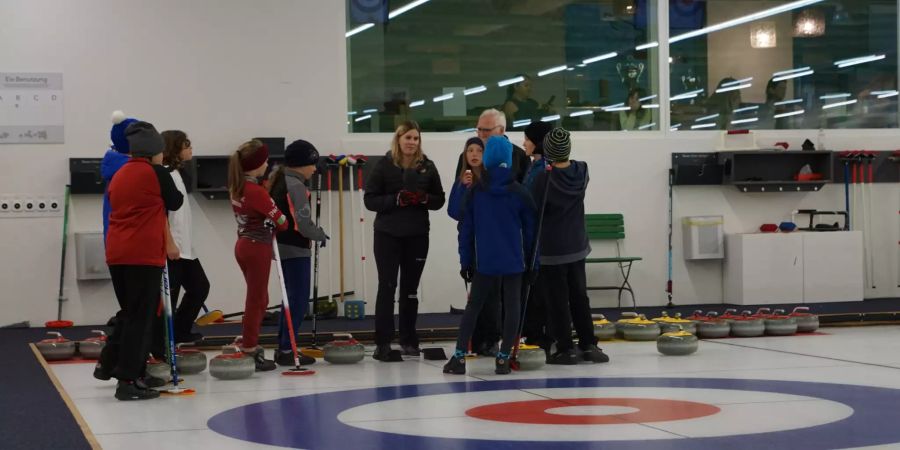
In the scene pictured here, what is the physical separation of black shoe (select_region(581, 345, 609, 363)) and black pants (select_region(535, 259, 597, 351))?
30mm

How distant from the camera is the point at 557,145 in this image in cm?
713

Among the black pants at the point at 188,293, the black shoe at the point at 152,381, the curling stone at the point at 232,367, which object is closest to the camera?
the black shoe at the point at 152,381

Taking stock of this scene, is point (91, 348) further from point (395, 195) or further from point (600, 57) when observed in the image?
point (600, 57)

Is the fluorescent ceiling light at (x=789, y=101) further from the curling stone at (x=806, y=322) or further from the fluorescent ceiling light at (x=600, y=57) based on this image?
the curling stone at (x=806, y=322)

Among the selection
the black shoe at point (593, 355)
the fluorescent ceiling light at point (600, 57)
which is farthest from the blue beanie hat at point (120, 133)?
the fluorescent ceiling light at point (600, 57)

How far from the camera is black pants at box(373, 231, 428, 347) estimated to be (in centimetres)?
764

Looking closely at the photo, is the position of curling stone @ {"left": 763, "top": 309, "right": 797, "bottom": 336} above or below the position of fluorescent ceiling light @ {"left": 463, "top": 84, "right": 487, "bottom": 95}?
below

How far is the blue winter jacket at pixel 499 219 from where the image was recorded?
266 inches

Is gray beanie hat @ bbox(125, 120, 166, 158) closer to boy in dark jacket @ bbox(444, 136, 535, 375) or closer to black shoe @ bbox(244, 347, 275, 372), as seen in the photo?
black shoe @ bbox(244, 347, 275, 372)

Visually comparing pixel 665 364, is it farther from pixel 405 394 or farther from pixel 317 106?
pixel 317 106

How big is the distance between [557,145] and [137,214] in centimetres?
261

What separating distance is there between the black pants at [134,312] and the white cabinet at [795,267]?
22.9ft

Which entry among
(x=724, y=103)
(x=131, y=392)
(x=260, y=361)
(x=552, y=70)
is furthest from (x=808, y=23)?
(x=131, y=392)

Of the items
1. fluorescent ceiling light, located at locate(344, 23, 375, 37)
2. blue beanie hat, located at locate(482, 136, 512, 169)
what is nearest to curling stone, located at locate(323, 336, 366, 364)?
blue beanie hat, located at locate(482, 136, 512, 169)
